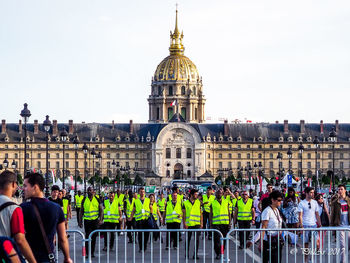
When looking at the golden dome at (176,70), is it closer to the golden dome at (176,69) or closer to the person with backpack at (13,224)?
the golden dome at (176,69)

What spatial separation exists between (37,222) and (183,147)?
383 ft

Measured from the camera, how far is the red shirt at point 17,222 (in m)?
8.37

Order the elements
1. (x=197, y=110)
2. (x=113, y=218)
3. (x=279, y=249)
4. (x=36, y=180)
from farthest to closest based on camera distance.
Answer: (x=197, y=110) → (x=113, y=218) → (x=279, y=249) → (x=36, y=180)

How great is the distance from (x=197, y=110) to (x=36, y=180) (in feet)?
458

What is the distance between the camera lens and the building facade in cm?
12562

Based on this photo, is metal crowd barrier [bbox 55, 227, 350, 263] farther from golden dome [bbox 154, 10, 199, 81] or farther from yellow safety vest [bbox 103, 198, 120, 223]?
golden dome [bbox 154, 10, 199, 81]

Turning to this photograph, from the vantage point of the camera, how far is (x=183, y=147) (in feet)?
414

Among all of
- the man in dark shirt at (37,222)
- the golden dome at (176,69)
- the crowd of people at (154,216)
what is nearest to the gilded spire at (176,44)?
the golden dome at (176,69)

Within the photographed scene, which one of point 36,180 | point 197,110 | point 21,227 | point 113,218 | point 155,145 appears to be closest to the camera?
point 21,227

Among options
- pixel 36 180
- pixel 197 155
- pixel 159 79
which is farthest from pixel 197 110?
pixel 36 180

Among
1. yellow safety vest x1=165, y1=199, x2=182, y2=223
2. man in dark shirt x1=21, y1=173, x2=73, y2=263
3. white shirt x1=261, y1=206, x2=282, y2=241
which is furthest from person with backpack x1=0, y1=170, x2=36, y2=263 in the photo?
yellow safety vest x1=165, y1=199, x2=182, y2=223

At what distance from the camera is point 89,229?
A: 19.5 metres

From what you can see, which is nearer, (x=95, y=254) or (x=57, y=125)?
(x=95, y=254)

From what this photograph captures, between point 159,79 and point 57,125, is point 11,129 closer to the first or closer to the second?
point 57,125
